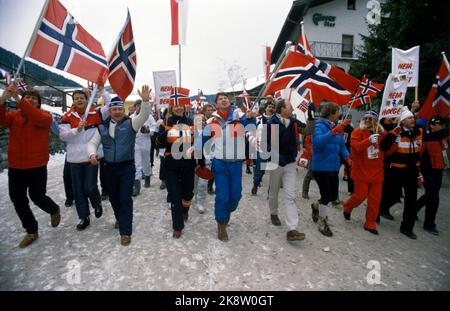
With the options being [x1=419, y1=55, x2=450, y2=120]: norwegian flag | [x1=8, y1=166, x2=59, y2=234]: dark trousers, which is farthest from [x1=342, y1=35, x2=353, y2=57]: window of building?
[x1=8, y1=166, x2=59, y2=234]: dark trousers

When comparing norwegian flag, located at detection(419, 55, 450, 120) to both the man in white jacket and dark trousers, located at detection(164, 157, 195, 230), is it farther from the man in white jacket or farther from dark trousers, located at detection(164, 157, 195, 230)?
the man in white jacket

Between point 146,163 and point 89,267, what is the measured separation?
3.79m

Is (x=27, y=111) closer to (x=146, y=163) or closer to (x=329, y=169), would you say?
(x=146, y=163)

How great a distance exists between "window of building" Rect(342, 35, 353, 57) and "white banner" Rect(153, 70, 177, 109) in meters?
25.9

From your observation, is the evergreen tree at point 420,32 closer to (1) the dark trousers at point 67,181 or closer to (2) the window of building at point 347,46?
(1) the dark trousers at point 67,181

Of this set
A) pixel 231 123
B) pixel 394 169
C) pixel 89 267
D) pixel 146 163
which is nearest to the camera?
pixel 89 267

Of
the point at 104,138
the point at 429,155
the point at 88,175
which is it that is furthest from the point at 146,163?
the point at 429,155

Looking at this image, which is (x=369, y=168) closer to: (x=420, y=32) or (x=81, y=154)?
(x=81, y=154)

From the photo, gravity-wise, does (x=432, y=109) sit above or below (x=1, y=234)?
above

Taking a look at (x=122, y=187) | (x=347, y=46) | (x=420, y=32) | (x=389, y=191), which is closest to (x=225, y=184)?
(x=122, y=187)

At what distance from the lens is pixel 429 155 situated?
4.98 m

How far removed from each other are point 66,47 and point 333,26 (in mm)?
28233
